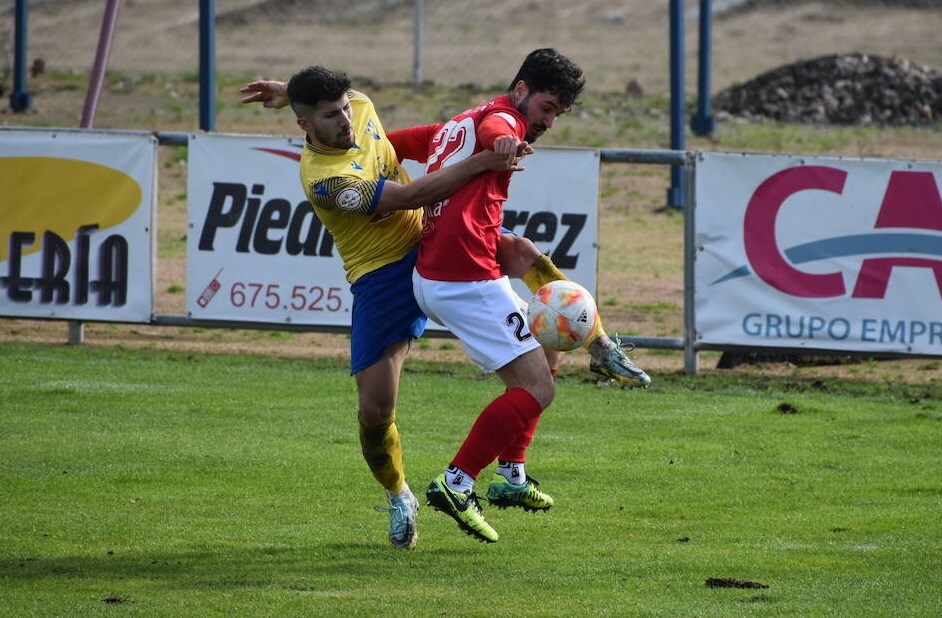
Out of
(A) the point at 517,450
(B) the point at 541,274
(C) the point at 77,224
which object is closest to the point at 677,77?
(C) the point at 77,224

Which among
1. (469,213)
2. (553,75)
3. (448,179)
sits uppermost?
(553,75)

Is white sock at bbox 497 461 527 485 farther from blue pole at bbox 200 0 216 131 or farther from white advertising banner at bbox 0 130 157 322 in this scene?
blue pole at bbox 200 0 216 131

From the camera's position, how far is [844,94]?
119ft

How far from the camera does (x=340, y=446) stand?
30.0ft

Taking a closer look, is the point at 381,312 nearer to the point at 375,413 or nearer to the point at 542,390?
the point at 375,413

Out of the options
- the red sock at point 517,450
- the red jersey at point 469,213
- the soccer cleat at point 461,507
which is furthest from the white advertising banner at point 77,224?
the soccer cleat at point 461,507

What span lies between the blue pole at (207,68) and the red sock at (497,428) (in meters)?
10.7

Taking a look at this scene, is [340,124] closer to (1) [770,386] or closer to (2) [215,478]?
(2) [215,478]

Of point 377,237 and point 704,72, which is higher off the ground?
point 704,72

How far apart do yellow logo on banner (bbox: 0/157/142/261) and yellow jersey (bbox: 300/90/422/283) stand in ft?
19.4

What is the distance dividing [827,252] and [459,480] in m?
6.02

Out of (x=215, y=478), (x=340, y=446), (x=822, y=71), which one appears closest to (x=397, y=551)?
(x=215, y=478)

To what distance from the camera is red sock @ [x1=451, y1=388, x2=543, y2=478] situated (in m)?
6.52

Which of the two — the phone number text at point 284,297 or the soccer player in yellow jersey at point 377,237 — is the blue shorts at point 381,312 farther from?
the phone number text at point 284,297
